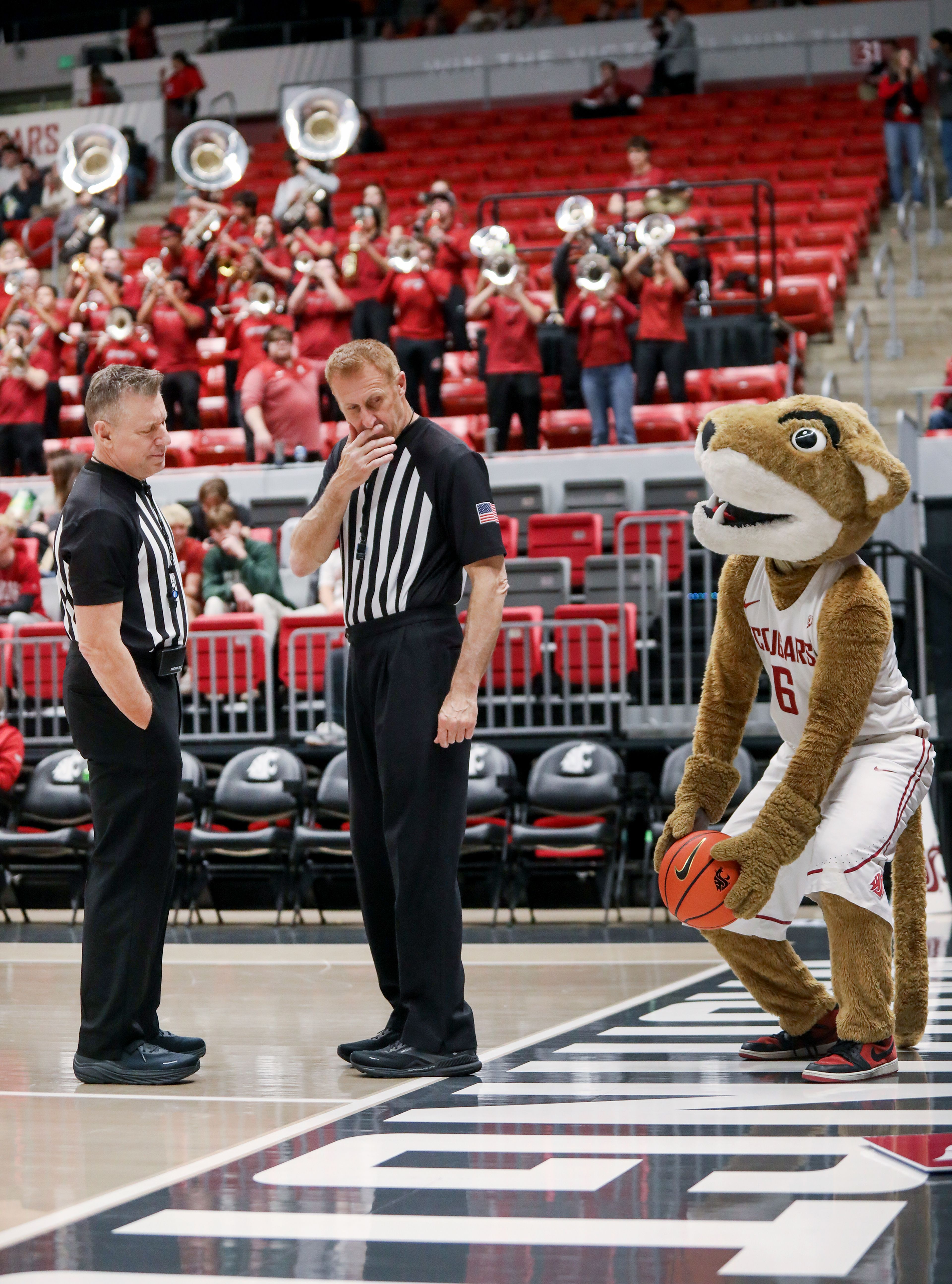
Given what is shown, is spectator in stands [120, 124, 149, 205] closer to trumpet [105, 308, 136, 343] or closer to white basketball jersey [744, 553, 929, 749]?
trumpet [105, 308, 136, 343]

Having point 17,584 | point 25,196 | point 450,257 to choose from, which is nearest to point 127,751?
point 17,584

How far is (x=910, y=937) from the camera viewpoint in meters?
4.95

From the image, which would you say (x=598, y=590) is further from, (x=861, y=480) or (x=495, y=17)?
(x=495, y=17)

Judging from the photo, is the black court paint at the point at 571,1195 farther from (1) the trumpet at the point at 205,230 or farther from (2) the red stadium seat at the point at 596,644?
(1) the trumpet at the point at 205,230

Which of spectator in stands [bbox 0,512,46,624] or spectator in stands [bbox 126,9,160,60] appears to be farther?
spectator in stands [bbox 126,9,160,60]

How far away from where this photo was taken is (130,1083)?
15.6 ft

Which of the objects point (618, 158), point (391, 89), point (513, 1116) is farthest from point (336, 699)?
point (391, 89)

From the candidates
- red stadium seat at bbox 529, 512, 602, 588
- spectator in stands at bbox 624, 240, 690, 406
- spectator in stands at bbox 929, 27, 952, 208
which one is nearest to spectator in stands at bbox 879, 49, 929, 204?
spectator in stands at bbox 929, 27, 952, 208

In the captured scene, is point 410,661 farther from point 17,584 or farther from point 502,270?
point 502,270

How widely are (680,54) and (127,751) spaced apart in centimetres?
1793

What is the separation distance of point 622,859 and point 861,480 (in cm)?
501

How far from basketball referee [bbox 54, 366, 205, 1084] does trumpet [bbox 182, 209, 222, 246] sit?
37.8 ft

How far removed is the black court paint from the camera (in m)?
2.92

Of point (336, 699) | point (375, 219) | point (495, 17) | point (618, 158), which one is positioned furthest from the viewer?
point (495, 17)
